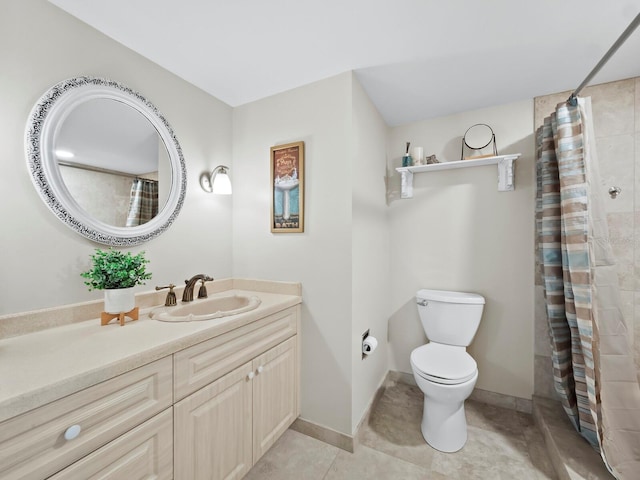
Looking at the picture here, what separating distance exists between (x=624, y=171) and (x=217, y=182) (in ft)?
8.59

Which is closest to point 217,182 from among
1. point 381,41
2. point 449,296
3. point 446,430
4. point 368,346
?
point 381,41

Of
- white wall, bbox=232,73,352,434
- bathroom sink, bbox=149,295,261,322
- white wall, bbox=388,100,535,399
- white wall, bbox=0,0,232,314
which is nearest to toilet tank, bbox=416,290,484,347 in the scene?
white wall, bbox=388,100,535,399

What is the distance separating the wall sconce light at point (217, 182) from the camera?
1810 millimetres

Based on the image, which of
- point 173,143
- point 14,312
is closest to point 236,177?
point 173,143

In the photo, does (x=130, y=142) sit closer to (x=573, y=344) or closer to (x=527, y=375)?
(x=573, y=344)

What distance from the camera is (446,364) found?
1.71m

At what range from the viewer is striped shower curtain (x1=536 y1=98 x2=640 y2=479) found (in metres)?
1.35

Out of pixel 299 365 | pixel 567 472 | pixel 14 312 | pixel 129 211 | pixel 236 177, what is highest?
pixel 236 177

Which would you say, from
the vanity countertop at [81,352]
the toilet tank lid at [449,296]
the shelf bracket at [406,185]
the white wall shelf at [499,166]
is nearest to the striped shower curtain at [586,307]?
the white wall shelf at [499,166]

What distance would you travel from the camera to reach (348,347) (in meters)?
1.65

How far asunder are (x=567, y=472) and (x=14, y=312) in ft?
8.47

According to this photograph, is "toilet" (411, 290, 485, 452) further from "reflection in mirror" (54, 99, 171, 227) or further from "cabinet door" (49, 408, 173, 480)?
"reflection in mirror" (54, 99, 171, 227)

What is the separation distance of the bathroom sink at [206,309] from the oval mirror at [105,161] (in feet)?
1.39

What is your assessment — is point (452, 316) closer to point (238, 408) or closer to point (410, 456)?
point (410, 456)
